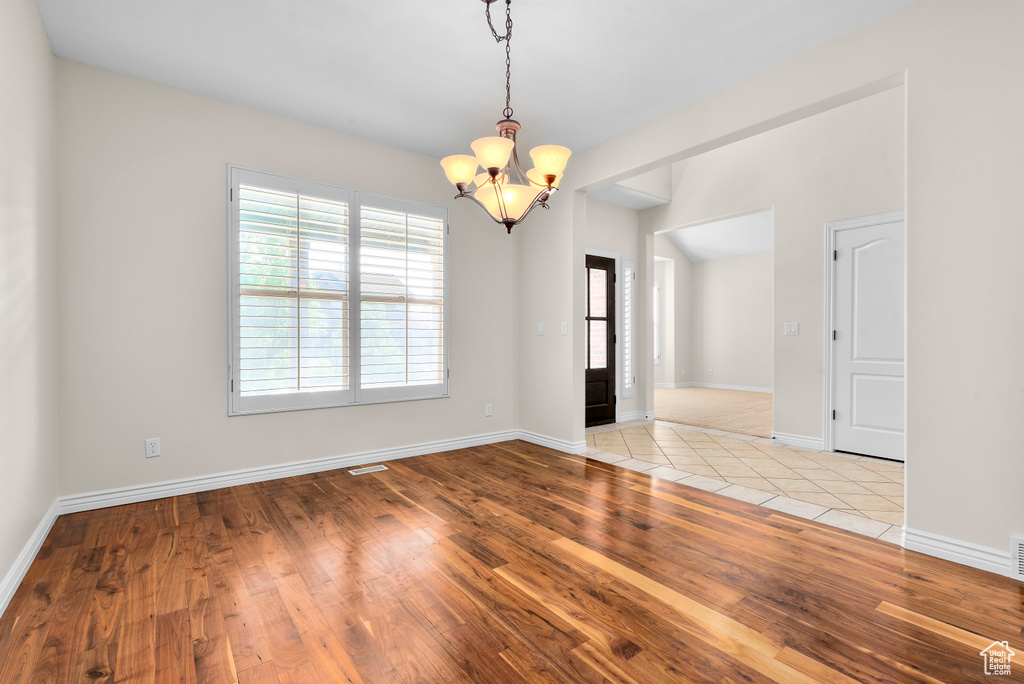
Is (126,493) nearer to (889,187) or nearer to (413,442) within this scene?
(413,442)

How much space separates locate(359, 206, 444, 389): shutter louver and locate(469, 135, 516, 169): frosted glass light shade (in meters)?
1.96

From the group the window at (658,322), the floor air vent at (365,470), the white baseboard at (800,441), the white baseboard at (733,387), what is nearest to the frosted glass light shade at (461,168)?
the floor air vent at (365,470)

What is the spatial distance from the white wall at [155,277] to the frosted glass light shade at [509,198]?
1.88 m

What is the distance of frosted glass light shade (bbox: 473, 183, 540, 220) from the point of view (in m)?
2.51

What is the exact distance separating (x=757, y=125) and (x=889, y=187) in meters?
2.01

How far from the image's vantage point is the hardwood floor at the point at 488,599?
5.03ft

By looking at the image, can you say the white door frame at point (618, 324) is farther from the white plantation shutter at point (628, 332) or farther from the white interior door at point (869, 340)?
the white interior door at point (869, 340)

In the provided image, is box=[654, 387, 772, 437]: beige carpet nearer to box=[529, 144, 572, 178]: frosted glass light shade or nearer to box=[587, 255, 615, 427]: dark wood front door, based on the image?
box=[587, 255, 615, 427]: dark wood front door

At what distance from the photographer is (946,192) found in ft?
7.48

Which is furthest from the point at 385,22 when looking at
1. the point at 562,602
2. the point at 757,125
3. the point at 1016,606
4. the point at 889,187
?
the point at 889,187

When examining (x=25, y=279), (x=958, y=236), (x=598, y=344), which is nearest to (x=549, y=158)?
(x=958, y=236)

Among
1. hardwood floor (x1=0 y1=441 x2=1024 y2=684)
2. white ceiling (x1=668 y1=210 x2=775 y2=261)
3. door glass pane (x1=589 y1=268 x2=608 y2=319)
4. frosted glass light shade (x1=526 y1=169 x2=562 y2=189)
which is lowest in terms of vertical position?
hardwood floor (x1=0 y1=441 x2=1024 y2=684)

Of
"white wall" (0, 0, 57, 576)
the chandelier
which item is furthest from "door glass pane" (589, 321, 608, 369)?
"white wall" (0, 0, 57, 576)

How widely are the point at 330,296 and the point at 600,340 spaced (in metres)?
3.28
